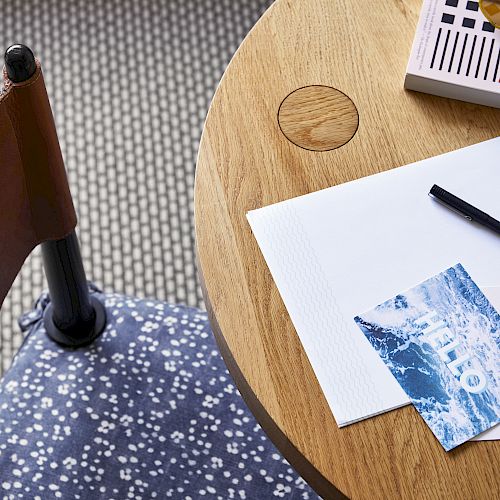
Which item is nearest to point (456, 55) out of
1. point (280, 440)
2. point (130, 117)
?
point (280, 440)

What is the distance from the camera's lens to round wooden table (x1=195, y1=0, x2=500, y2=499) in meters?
0.67

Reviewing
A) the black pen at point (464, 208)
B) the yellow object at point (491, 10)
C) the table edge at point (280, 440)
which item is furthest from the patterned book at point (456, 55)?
the table edge at point (280, 440)

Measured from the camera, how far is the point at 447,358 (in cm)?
71

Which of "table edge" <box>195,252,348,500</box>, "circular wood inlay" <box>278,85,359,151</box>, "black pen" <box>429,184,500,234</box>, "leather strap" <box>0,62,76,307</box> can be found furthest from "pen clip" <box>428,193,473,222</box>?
"leather strap" <box>0,62,76,307</box>

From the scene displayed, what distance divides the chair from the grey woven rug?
492 millimetres

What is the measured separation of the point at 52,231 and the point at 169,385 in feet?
0.70

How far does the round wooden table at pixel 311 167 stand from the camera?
2.19 ft

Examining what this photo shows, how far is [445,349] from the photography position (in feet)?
2.35

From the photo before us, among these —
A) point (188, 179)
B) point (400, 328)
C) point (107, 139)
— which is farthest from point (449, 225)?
point (107, 139)

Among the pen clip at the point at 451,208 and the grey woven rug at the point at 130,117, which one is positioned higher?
the pen clip at the point at 451,208

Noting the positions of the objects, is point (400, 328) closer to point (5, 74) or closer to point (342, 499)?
point (342, 499)

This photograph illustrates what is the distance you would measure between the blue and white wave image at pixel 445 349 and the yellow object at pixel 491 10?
0.27m

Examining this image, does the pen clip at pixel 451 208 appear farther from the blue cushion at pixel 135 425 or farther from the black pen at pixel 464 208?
the blue cushion at pixel 135 425

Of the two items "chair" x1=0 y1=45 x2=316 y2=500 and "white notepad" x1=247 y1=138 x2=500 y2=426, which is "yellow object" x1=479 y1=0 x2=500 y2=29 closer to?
"white notepad" x1=247 y1=138 x2=500 y2=426
